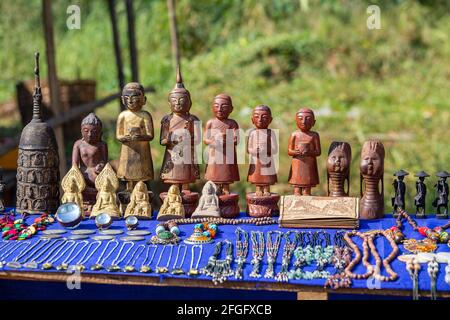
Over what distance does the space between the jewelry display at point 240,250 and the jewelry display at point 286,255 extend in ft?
0.48

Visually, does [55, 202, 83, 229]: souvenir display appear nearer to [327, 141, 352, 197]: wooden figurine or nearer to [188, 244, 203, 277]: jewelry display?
[188, 244, 203, 277]: jewelry display

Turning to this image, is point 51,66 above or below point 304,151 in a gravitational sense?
above

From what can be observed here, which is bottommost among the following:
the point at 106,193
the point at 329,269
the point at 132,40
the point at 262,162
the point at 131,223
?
the point at 329,269

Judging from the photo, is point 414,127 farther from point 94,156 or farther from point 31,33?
point 31,33

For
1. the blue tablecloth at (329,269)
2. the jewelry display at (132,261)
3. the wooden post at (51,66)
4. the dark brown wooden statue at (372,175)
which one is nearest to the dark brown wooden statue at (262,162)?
the blue tablecloth at (329,269)

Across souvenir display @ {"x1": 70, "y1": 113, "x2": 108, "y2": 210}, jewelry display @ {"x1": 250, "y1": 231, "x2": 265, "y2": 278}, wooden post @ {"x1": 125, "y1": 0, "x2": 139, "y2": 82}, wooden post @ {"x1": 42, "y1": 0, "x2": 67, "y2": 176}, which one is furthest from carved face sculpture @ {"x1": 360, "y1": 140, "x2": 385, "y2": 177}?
wooden post @ {"x1": 125, "y1": 0, "x2": 139, "y2": 82}

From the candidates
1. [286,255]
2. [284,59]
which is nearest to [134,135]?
[286,255]

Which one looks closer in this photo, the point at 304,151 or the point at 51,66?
the point at 304,151

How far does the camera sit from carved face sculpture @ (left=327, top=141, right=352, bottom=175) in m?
2.77

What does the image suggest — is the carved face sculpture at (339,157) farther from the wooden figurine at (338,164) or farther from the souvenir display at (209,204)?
the souvenir display at (209,204)

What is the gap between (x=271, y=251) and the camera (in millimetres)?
2434

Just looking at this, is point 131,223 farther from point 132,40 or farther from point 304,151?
point 132,40

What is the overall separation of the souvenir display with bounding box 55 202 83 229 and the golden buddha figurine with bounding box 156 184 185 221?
1.18 feet

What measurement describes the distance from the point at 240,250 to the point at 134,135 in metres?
0.78
